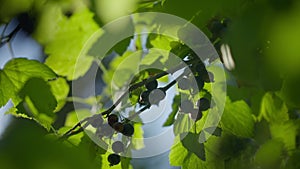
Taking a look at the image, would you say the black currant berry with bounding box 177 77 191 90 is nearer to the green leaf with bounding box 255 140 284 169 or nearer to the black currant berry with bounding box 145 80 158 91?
the black currant berry with bounding box 145 80 158 91

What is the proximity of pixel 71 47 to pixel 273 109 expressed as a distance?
547mm

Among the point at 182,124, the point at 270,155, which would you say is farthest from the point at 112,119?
the point at 270,155

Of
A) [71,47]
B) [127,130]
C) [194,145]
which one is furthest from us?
[71,47]

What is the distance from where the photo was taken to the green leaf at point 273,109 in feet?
3.31

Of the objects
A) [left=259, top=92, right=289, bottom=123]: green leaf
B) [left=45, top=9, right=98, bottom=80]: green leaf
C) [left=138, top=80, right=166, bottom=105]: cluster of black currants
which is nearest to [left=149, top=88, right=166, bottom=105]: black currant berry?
[left=138, top=80, right=166, bottom=105]: cluster of black currants

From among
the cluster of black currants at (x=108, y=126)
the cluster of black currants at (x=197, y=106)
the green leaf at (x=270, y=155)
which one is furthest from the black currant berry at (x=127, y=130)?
the green leaf at (x=270, y=155)

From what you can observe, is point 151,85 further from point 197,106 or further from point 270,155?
point 270,155

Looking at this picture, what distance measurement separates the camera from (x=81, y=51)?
129cm

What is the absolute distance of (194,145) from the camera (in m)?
0.86

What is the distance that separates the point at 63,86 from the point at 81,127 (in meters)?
0.43

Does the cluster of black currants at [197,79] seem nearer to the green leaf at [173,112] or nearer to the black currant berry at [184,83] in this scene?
the black currant berry at [184,83]

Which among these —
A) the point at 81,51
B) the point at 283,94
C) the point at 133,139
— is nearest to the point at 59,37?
the point at 81,51

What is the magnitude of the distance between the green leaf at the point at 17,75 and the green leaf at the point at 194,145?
0.89 feet

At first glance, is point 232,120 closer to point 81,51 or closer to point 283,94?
point 283,94
